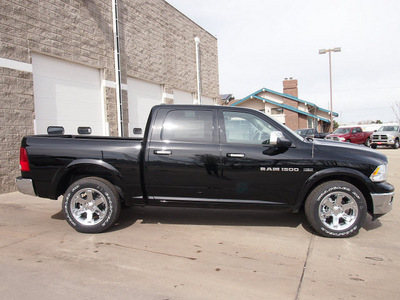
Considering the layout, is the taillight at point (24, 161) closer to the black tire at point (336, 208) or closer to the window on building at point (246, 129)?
the window on building at point (246, 129)

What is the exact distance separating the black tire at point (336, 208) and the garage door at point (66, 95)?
722cm

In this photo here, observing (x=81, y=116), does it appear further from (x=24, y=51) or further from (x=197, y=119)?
(x=197, y=119)

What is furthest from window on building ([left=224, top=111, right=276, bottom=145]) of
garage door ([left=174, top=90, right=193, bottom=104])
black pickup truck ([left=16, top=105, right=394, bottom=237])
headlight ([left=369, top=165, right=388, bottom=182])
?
garage door ([left=174, top=90, right=193, bottom=104])

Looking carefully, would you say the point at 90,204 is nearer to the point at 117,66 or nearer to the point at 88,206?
the point at 88,206

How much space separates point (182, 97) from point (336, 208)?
494 inches

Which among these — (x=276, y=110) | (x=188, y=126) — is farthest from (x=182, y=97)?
(x=276, y=110)

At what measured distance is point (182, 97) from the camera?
53.3ft

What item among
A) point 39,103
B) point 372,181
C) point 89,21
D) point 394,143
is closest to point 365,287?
point 372,181

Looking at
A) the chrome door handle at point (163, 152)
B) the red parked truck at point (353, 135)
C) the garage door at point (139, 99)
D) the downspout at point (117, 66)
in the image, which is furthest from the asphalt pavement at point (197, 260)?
the red parked truck at point (353, 135)

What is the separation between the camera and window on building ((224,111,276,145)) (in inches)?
185

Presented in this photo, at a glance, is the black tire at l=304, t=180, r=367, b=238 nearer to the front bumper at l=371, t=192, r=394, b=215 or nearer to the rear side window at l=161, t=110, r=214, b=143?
the front bumper at l=371, t=192, r=394, b=215

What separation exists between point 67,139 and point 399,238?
5.03m

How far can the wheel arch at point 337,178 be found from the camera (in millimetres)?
4445

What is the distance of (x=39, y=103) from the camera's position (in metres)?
8.69
